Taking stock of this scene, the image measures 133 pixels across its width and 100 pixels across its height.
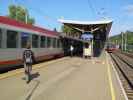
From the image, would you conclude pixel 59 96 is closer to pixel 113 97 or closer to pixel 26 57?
pixel 113 97

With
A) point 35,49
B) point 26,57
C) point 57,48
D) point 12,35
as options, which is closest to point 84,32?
point 57,48

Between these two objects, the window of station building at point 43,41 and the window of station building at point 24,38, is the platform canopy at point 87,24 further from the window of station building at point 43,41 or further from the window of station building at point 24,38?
the window of station building at point 24,38

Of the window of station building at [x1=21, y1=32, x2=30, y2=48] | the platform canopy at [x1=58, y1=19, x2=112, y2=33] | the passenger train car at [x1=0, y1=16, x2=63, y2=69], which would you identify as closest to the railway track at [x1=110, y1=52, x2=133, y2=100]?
the passenger train car at [x1=0, y1=16, x2=63, y2=69]

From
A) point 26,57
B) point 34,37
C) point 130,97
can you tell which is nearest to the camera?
point 130,97

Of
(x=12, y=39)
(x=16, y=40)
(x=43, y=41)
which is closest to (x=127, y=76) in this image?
(x=16, y=40)

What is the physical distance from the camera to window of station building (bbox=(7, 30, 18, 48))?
64.1ft

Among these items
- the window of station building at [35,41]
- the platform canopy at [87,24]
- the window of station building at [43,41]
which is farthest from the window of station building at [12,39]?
the platform canopy at [87,24]

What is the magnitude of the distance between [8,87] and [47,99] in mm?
3146

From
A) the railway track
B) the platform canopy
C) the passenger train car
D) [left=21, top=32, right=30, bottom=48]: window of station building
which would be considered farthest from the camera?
the platform canopy

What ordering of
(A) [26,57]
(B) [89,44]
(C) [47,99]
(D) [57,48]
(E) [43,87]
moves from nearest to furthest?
(C) [47,99] < (E) [43,87] < (A) [26,57] < (D) [57,48] < (B) [89,44]

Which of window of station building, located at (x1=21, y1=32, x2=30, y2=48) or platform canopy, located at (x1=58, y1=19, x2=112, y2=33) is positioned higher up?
platform canopy, located at (x1=58, y1=19, x2=112, y2=33)

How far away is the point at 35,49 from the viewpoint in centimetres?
2661

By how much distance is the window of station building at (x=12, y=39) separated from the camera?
19545 millimetres

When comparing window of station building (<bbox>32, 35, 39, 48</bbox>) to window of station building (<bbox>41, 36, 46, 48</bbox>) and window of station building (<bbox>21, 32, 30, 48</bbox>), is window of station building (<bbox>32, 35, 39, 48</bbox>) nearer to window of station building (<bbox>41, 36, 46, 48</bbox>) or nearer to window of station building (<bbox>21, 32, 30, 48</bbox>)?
window of station building (<bbox>21, 32, 30, 48</bbox>)
